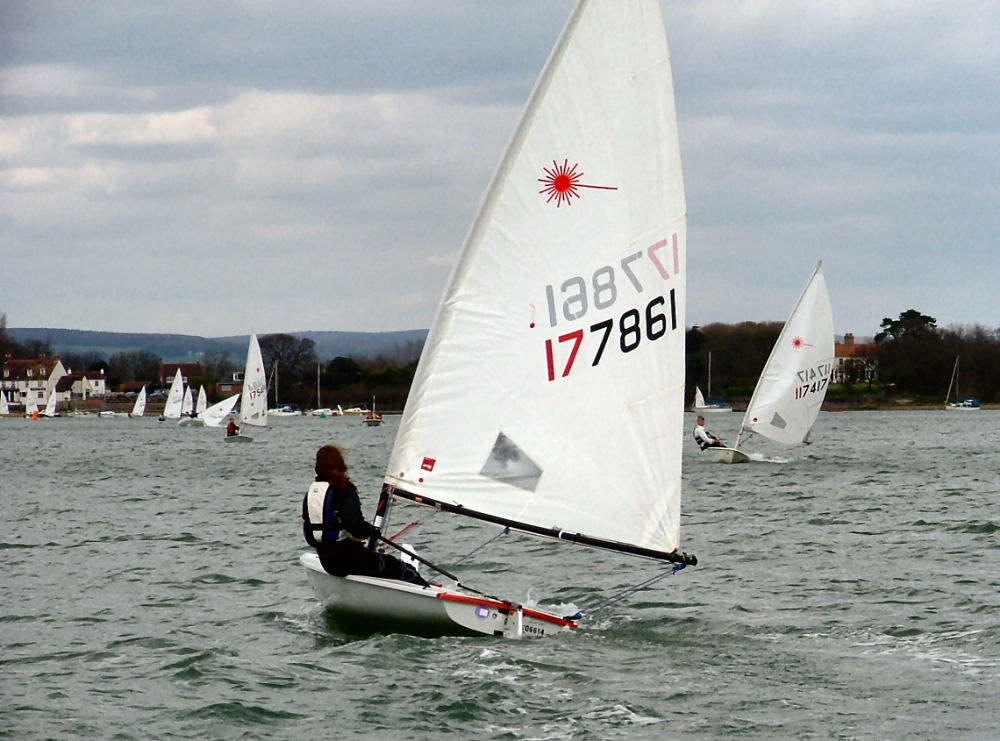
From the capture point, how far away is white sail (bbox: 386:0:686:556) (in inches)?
425

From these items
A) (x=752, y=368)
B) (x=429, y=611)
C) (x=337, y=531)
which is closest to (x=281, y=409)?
(x=752, y=368)

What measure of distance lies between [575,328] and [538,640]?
2.49 m

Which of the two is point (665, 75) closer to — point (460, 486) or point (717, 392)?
point (460, 486)

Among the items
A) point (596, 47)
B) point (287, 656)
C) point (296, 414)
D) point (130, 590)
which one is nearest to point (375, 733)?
point (287, 656)

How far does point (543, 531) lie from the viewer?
36.1 feet

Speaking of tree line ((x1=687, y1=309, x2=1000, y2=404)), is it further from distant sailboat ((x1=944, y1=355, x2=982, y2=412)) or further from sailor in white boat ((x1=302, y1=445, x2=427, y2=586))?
sailor in white boat ((x1=302, y1=445, x2=427, y2=586))

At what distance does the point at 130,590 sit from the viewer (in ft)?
50.0

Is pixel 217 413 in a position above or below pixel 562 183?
below

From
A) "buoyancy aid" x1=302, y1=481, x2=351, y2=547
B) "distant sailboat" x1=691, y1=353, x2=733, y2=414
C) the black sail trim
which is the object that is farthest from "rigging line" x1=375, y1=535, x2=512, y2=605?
"distant sailboat" x1=691, y1=353, x2=733, y2=414

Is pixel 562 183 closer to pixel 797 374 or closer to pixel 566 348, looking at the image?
pixel 566 348

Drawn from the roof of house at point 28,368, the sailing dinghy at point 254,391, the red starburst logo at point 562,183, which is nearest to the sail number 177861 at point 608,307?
the red starburst logo at point 562,183

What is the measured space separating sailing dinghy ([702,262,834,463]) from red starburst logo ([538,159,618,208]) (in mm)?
25255

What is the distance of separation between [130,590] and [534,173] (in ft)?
24.0

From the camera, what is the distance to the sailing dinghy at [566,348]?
1080cm
